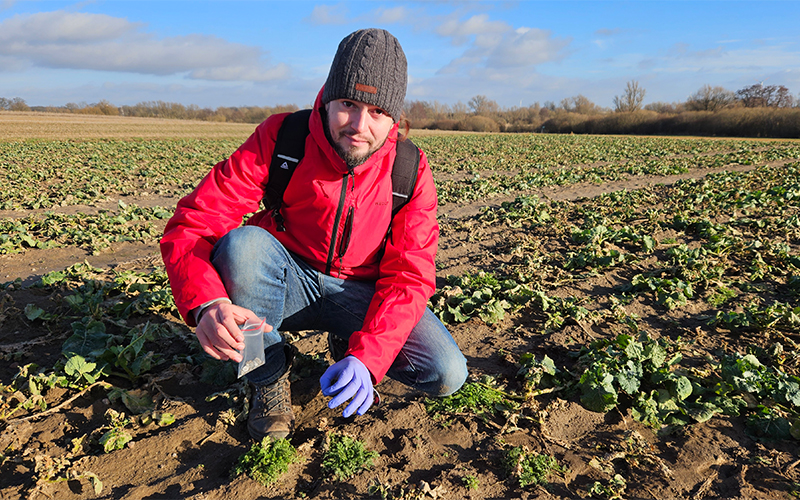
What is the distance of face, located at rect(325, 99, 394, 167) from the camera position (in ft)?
8.48

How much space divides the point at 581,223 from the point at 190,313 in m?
7.21

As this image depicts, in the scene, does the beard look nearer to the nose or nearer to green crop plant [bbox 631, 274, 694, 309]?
the nose

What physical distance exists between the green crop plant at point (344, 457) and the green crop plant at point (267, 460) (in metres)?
0.18

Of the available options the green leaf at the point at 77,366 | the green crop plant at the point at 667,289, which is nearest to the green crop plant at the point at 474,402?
the green leaf at the point at 77,366

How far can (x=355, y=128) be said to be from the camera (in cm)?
257

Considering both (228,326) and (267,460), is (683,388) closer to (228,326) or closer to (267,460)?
(267,460)

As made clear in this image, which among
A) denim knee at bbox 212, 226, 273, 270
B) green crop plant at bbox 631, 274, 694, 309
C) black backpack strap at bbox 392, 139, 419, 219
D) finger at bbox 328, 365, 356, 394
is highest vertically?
black backpack strap at bbox 392, 139, 419, 219

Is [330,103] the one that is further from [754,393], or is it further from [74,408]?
[754,393]

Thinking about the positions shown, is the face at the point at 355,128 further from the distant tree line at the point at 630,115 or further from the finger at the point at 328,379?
the distant tree line at the point at 630,115

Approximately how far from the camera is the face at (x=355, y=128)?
2.58 m

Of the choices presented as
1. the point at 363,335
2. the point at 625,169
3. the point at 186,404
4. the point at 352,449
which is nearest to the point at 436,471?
the point at 352,449

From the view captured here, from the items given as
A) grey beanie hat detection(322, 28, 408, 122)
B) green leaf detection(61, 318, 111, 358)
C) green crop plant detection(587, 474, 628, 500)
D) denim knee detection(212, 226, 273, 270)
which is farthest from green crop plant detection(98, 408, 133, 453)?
green crop plant detection(587, 474, 628, 500)

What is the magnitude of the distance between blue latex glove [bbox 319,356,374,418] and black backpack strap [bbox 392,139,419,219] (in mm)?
1076

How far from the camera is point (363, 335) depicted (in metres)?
2.42
